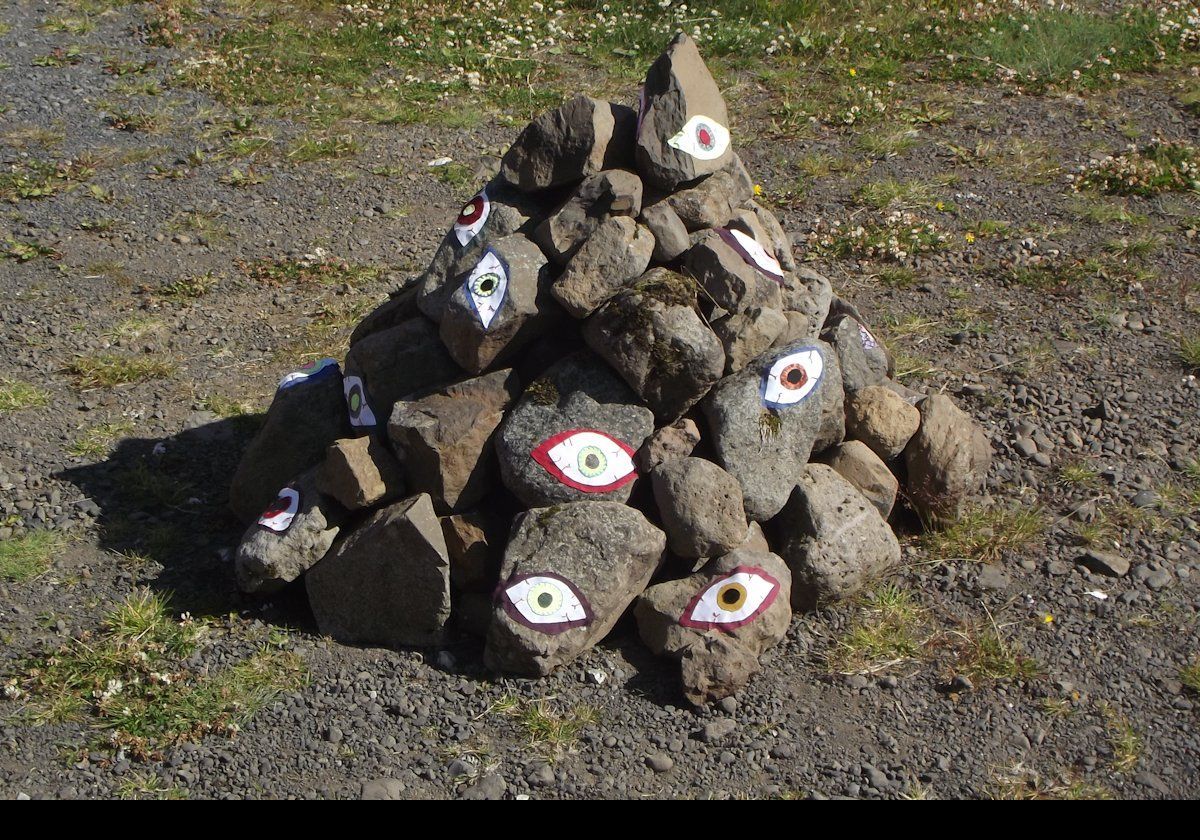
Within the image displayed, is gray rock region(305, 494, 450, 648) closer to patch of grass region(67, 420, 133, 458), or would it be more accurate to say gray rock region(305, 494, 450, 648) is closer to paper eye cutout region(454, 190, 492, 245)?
paper eye cutout region(454, 190, 492, 245)

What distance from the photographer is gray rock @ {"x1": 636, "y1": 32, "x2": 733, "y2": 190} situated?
5.03 meters

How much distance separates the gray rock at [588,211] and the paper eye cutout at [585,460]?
77 cm

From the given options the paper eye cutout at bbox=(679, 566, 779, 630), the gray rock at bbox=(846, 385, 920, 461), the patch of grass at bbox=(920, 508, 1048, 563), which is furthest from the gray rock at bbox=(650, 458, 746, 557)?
the patch of grass at bbox=(920, 508, 1048, 563)

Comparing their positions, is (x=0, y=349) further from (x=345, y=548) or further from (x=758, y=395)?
(x=758, y=395)

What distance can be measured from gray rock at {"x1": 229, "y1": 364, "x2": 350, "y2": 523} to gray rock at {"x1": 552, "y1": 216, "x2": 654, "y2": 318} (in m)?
1.36

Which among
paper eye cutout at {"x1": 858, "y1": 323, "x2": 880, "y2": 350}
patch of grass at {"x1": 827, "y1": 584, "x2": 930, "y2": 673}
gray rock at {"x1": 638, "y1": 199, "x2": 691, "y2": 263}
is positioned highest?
gray rock at {"x1": 638, "y1": 199, "x2": 691, "y2": 263}

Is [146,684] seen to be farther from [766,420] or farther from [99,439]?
[766,420]

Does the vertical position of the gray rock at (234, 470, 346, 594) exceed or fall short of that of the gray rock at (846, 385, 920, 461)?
it falls short

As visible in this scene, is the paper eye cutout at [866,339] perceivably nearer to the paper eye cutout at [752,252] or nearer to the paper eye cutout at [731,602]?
the paper eye cutout at [752,252]

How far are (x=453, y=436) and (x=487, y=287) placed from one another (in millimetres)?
618

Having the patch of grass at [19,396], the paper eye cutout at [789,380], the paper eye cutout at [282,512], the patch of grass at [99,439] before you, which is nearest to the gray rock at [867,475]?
the paper eye cutout at [789,380]

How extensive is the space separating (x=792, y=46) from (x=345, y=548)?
7532 millimetres

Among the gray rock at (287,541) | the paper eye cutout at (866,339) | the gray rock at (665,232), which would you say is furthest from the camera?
the paper eye cutout at (866,339)

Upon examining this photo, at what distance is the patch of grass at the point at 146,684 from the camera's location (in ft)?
14.5
